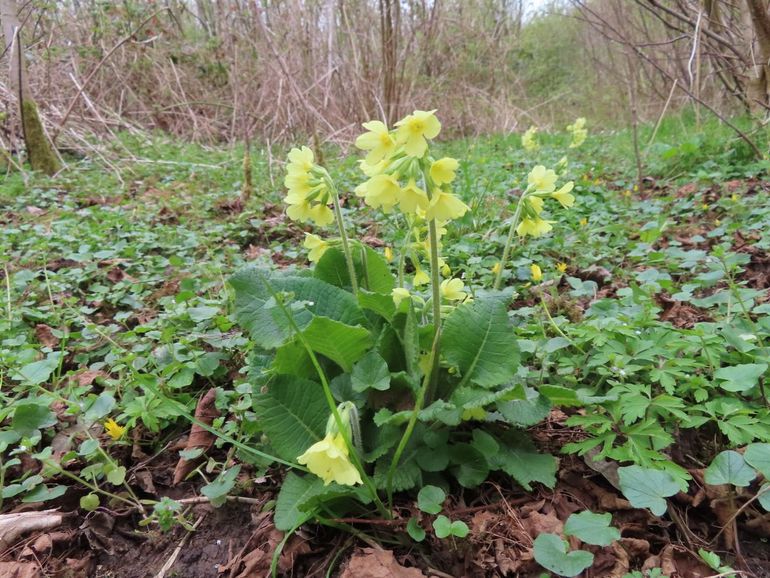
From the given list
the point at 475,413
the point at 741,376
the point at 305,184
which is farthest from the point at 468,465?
the point at 305,184

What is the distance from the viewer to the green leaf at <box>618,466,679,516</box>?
100 centimetres

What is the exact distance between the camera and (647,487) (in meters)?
1.03

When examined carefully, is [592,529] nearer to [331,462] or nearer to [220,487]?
[331,462]

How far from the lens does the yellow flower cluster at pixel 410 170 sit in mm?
1014

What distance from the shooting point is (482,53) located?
7.92 meters

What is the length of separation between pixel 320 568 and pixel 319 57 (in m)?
5.97

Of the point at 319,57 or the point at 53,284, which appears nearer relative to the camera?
the point at 53,284

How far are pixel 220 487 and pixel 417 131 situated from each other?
967 millimetres

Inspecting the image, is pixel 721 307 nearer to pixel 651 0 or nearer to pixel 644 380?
pixel 644 380

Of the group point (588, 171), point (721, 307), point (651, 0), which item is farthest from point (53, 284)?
point (651, 0)

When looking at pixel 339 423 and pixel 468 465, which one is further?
pixel 468 465

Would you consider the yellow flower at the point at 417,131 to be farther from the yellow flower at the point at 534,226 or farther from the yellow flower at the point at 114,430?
the yellow flower at the point at 114,430

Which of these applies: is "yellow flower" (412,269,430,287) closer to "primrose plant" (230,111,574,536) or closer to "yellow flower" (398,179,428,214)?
"primrose plant" (230,111,574,536)

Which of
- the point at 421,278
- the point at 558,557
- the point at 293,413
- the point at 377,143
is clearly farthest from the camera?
the point at 421,278
